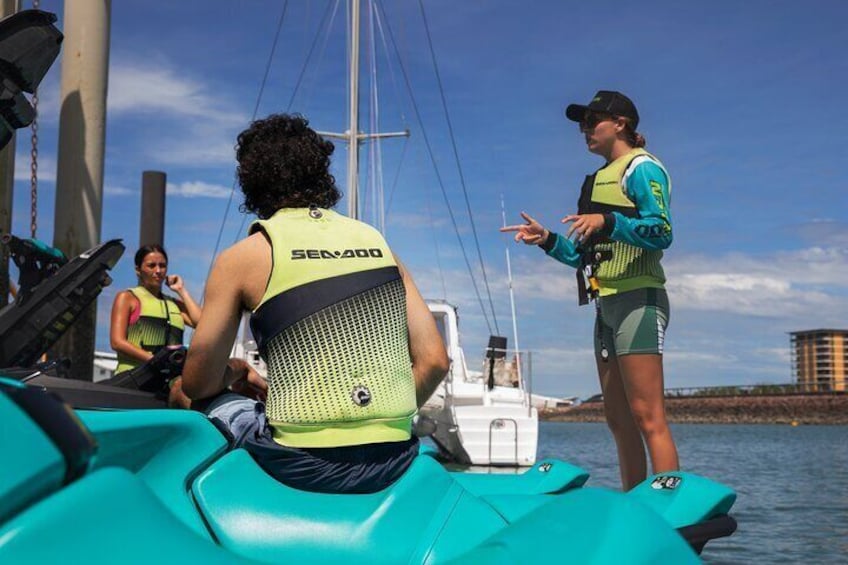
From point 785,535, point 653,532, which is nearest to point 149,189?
point 785,535

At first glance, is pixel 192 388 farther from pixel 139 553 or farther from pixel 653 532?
pixel 653 532

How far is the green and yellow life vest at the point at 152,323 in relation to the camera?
20.2ft

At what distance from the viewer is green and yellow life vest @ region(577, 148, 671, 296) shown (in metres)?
3.62

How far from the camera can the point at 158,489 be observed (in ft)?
5.26

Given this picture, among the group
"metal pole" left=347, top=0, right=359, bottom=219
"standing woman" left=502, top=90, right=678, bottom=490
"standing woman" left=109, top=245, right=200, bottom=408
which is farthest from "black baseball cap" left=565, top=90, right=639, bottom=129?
"metal pole" left=347, top=0, right=359, bottom=219

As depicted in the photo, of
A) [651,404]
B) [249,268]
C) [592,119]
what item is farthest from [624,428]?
[249,268]

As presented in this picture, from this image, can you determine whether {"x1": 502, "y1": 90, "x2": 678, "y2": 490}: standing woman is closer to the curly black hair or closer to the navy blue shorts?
the curly black hair

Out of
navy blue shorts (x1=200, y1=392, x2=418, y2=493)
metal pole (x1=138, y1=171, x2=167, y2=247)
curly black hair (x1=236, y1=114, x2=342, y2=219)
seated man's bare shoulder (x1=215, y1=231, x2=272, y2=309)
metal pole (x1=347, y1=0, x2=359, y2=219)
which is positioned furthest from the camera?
metal pole (x1=347, y1=0, x2=359, y2=219)

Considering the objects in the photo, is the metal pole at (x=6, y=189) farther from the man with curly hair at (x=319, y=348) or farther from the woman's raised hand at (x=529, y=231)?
the man with curly hair at (x=319, y=348)

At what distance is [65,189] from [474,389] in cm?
1002

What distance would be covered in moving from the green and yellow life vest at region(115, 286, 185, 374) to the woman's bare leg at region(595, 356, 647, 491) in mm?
3530

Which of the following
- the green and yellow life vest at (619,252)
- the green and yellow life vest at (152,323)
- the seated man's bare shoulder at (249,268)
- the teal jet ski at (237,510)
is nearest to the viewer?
the teal jet ski at (237,510)

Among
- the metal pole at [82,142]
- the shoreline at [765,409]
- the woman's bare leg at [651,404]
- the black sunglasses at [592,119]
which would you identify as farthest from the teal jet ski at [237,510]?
the shoreline at [765,409]

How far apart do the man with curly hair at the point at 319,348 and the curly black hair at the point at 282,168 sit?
6.2 inches
